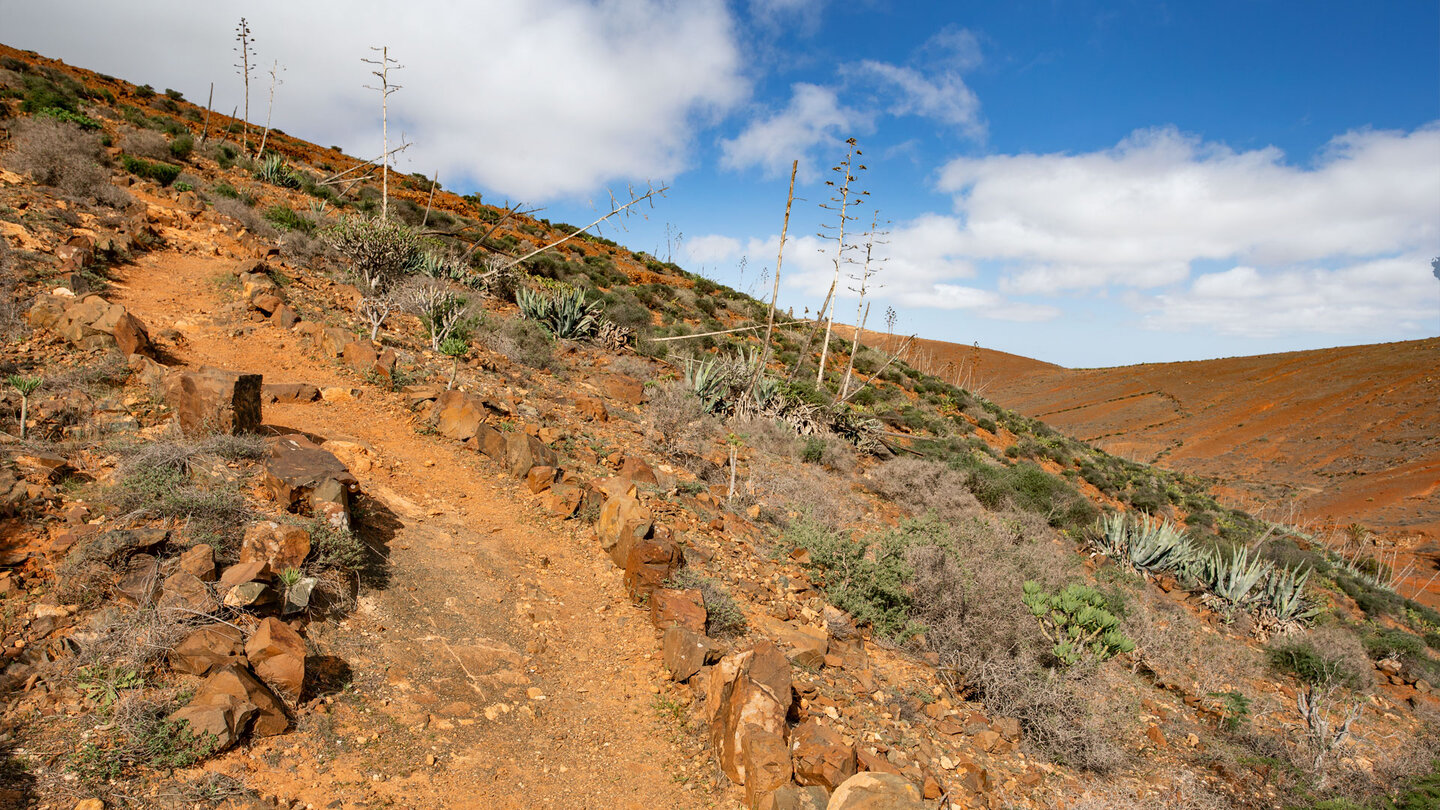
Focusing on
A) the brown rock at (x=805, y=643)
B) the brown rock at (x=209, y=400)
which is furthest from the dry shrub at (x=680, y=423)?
the brown rock at (x=209, y=400)

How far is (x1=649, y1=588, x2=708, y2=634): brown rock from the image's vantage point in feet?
14.8

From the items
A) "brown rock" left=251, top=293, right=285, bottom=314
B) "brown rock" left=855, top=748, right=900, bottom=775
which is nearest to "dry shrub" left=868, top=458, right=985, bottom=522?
"brown rock" left=855, top=748, right=900, bottom=775

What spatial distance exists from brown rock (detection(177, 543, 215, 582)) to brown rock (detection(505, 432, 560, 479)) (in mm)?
3008

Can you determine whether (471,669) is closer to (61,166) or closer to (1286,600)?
(1286,600)

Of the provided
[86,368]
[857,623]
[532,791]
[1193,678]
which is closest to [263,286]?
[86,368]

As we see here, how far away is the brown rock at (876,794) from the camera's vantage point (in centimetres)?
293

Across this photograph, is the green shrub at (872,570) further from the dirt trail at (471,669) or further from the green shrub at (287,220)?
the green shrub at (287,220)

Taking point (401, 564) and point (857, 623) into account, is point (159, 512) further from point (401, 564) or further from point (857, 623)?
point (857, 623)

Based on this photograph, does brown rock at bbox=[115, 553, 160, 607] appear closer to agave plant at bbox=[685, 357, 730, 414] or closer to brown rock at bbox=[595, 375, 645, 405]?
brown rock at bbox=[595, 375, 645, 405]

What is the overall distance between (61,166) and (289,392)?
796 cm

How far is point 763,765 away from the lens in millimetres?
3266

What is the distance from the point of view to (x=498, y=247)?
18641mm

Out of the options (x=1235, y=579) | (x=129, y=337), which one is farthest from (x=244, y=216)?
(x=1235, y=579)

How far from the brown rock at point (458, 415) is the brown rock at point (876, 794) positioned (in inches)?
208
